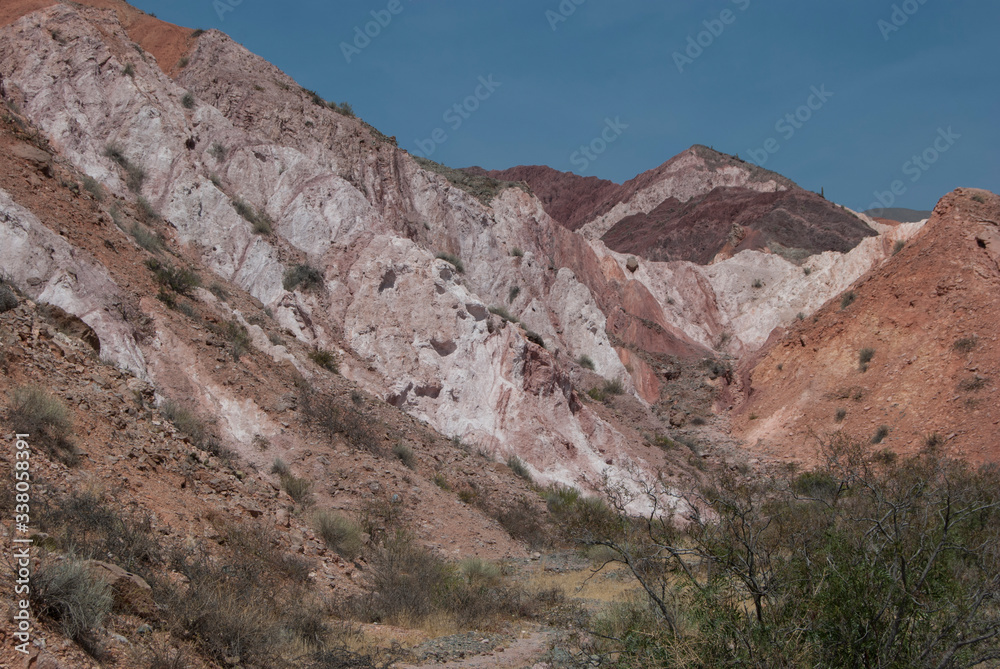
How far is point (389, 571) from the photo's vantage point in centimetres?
877

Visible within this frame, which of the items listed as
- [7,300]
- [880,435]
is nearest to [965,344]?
[880,435]

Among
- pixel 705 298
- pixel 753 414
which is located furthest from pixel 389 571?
pixel 705 298

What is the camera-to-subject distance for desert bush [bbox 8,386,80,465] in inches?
269

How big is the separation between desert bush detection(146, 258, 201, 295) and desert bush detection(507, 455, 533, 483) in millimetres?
8212

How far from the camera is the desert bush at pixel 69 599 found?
14.2 ft

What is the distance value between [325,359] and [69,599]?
1289 centimetres

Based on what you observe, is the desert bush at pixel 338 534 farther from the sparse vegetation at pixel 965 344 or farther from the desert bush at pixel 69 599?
the sparse vegetation at pixel 965 344

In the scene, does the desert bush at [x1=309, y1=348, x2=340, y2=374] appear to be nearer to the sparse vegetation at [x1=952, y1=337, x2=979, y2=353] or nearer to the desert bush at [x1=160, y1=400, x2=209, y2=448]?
the desert bush at [x1=160, y1=400, x2=209, y2=448]

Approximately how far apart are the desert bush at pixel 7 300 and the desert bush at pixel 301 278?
10.6 metres


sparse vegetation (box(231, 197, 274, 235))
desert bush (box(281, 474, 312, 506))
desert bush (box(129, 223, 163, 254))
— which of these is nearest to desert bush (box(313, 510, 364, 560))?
desert bush (box(281, 474, 312, 506))

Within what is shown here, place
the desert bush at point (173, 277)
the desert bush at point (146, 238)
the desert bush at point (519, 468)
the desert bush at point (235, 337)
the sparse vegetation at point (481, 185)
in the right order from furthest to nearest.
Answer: the sparse vegetation at point (481, 185) < the desert bush at point (519, 468) < the desert bush at point (146, 238) < the desert bush at point (173, 277) < the desert bush at point (235, 337)

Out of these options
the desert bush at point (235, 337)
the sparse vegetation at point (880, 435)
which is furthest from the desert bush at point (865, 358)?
the desert bush at point (235, 337)

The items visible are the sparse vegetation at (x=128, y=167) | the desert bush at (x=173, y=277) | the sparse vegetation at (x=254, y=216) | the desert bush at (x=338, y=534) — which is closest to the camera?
the desert bush at (x=338, y=534)

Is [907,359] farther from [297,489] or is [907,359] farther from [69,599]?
[69,599]
